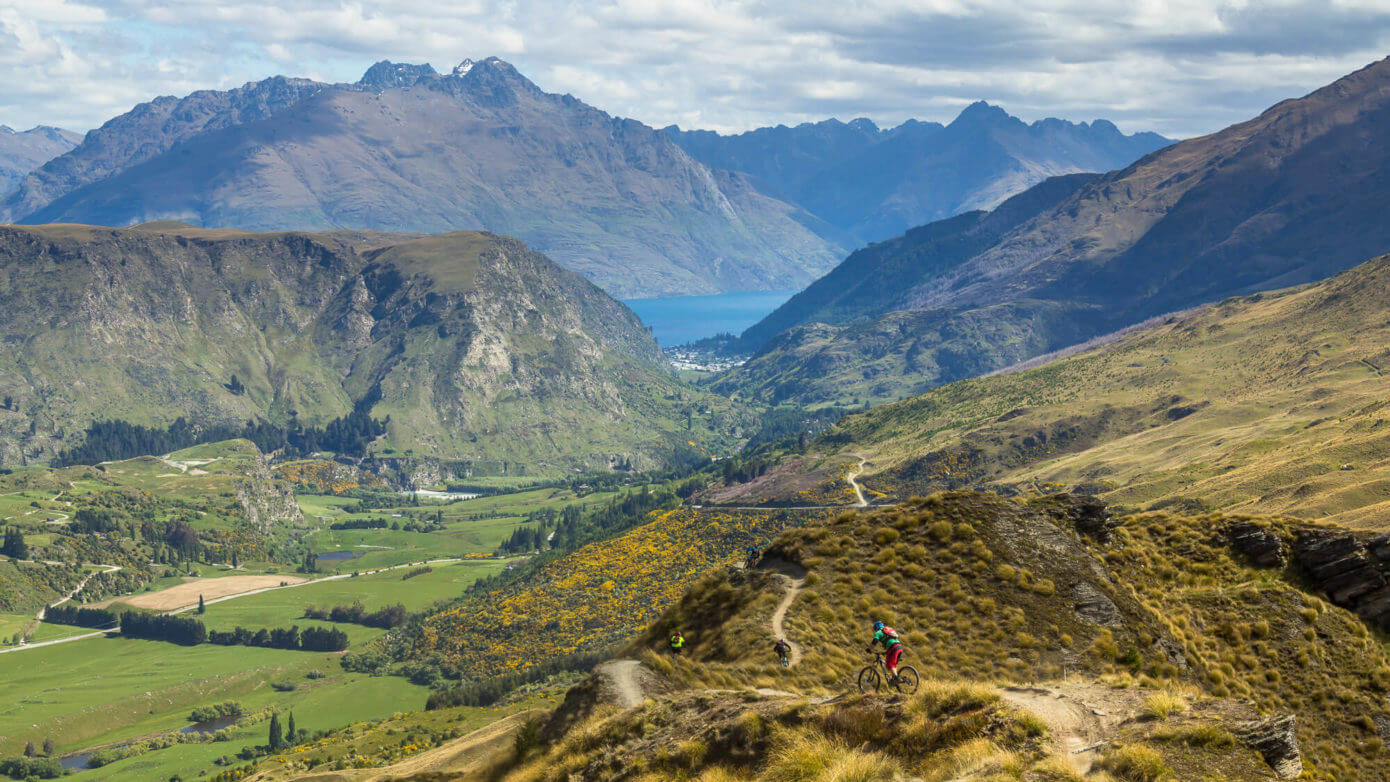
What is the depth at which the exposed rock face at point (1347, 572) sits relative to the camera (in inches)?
2184

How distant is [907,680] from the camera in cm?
4150

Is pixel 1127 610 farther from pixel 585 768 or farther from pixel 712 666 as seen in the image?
pixel 585 768

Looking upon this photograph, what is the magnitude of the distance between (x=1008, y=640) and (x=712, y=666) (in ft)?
46.8

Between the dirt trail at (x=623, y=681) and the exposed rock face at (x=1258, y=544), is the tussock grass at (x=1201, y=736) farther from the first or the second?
the exposed rock face at (x=1258, y=544)

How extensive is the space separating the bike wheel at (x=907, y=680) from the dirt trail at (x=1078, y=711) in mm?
3354

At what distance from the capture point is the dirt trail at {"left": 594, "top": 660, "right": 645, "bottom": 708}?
48688 mm

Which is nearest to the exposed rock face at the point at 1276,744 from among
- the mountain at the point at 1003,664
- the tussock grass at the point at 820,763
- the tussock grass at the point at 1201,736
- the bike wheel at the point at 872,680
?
the mountain at the point at 1003,664

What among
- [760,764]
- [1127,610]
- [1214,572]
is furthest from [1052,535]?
[760,764]

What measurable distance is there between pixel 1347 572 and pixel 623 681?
39.4 meters

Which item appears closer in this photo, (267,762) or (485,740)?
(485,740)

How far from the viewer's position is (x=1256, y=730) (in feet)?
115

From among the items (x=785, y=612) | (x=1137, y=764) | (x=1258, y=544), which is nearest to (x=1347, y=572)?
(x=1258, y=544)

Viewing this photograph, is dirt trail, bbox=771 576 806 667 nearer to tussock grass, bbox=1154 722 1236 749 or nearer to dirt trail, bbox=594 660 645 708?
dirt trail, bbox=594 660 645 708

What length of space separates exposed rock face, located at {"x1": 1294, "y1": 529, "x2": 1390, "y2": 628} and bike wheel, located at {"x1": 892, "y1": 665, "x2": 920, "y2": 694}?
29168 mm
